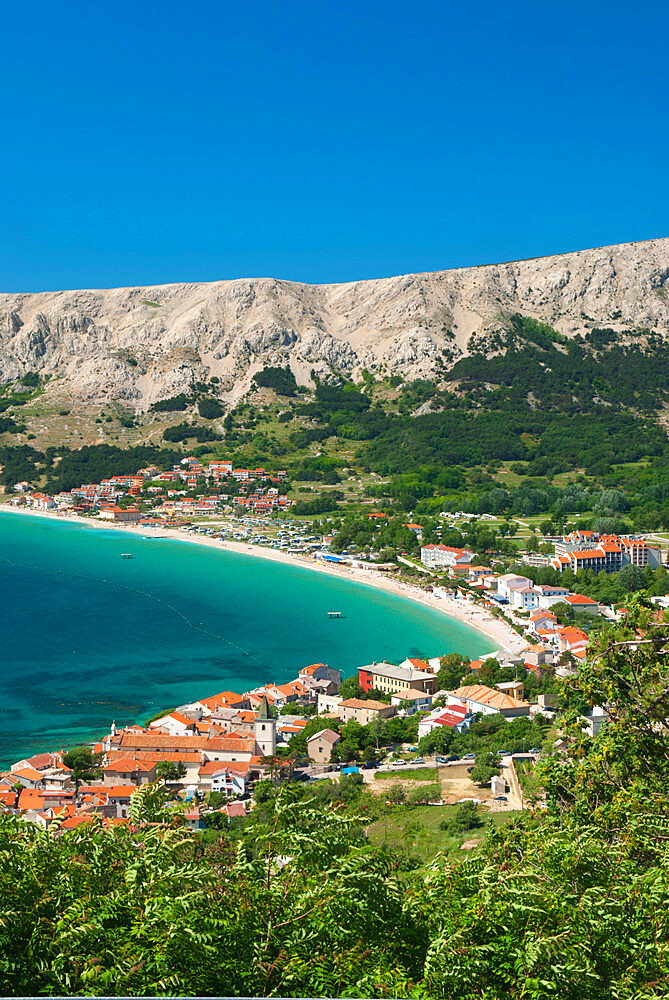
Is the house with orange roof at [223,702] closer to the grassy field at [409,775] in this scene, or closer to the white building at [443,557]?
the grassy field at [409,775]

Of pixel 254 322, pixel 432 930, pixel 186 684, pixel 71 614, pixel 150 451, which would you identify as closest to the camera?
pixel 432 930

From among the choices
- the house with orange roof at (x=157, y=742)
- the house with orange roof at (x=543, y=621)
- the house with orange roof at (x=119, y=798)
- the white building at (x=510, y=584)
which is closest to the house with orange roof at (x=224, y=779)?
the house with orange roof at (x=157, y=742)

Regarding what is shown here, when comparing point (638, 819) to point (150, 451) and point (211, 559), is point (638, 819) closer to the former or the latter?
point (211, 559)

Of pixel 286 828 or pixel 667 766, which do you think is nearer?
pixel 286 828

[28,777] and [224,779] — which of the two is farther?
[224,779]

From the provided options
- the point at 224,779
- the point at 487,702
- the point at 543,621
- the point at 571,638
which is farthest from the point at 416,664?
the point at 224,779

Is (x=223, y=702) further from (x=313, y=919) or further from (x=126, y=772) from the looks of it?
(x=313, y=919)

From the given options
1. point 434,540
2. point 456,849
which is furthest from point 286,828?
point 434,540
